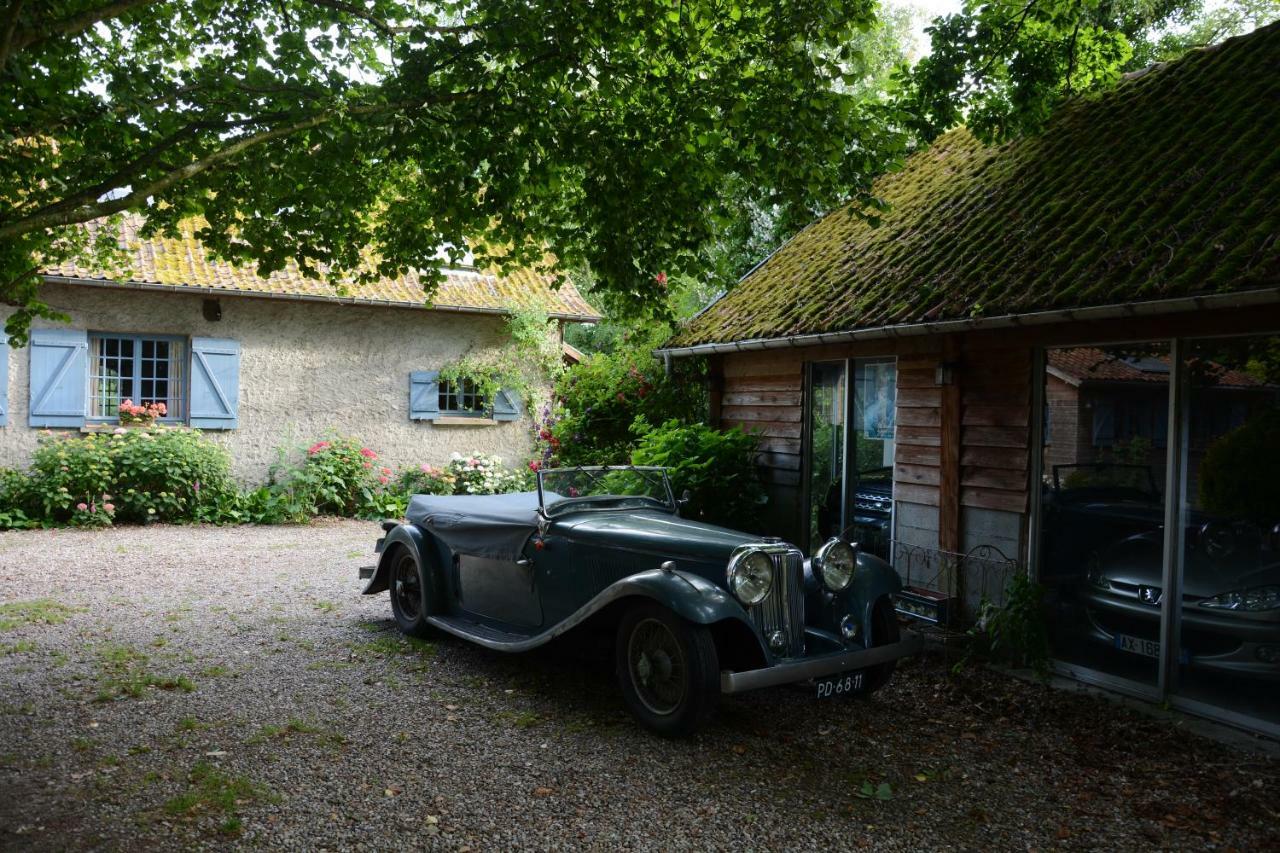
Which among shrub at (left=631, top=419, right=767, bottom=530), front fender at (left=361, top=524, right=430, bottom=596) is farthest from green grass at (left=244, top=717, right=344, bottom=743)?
shrub at (left=631, top=419, right=767, bottom=530)

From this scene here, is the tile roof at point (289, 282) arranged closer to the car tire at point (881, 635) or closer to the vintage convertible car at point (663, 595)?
the vintage convertible car at point (663, 595)

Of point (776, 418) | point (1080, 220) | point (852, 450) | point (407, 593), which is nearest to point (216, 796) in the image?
point (407, 593)

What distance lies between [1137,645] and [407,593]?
511 centimetres

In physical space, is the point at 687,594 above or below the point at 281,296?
below

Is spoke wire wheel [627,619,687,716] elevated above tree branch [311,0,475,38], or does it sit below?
below

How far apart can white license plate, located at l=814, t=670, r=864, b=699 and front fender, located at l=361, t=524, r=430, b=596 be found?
126 inches

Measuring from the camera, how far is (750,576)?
4688 millimetres

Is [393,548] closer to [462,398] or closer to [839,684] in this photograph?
[839,684]

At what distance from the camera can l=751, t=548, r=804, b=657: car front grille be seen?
4.72 m

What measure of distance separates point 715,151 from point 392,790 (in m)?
4.80

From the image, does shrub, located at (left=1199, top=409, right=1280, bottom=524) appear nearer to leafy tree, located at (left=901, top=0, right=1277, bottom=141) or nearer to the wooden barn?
the wooden barn

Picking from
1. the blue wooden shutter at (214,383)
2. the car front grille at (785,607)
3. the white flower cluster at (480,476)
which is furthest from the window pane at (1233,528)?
the blue wooden shutter at (214,383)

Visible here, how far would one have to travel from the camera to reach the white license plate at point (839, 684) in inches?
186

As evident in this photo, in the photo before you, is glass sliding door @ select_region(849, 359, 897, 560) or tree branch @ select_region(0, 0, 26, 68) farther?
glass sliding door @ select_region(849, 359, 897, 560)
